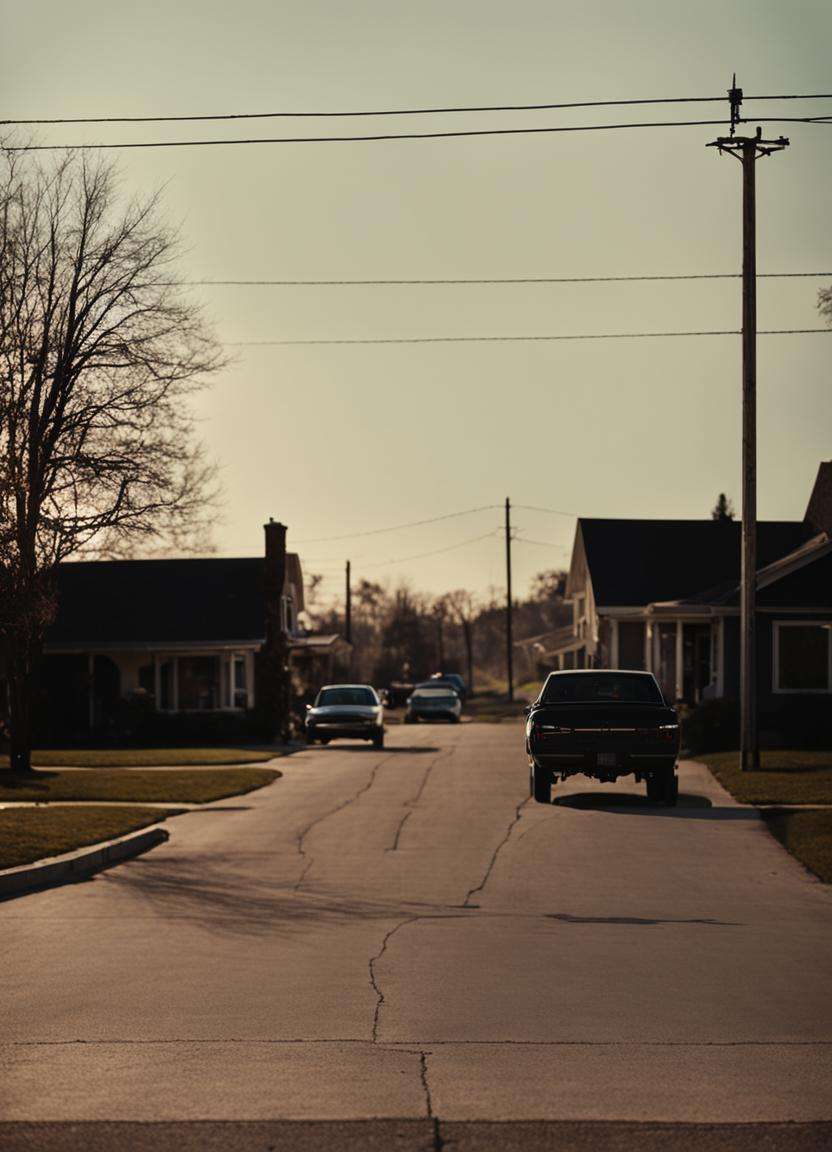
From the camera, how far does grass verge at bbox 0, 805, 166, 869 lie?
58.2ft

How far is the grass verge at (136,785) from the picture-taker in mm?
26922

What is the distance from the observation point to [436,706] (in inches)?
2559

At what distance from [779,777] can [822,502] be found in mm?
28269

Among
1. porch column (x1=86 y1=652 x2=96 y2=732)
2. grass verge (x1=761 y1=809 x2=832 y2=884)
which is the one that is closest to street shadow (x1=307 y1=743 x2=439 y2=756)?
porch column (x1=86 y1=652 x2=96 y2=732)

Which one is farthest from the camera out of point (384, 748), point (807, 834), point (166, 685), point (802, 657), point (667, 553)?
point (667, 553)

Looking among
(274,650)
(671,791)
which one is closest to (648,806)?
(671,791)

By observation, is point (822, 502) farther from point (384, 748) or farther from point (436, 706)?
point (384, 748)

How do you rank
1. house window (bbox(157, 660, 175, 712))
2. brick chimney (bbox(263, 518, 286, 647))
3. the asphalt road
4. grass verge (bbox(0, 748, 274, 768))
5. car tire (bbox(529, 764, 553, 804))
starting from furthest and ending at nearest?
house window (bbox(157, 660, 175, 712)) < brick chimney (bbox(263, 518, 286, 647)) < grass verge (bbox(0, 748, 274, 768)) < car tire (bbox(529, 764, 553, 804)) < the asphalt road

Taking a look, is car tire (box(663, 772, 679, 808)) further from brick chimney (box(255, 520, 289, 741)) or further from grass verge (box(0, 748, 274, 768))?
brick chimney (box(255, 520, 289, 741))

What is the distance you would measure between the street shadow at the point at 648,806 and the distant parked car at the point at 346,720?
1710 cm

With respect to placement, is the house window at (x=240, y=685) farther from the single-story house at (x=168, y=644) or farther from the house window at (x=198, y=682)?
the house window at (x=198, y=682)

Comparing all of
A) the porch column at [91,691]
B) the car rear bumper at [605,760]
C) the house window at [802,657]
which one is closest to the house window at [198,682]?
the porch column at [91,691]

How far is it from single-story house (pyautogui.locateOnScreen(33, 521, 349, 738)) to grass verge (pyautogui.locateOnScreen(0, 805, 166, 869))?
1072 inches

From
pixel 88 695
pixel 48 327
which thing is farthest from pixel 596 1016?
pixel 88 695
